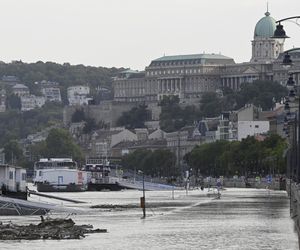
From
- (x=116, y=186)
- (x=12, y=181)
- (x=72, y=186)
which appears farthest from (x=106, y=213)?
(x=116, y=186)

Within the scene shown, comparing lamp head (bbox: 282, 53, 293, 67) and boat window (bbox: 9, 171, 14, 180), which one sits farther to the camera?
boat window (bbox: 9, 171, 14, 180)

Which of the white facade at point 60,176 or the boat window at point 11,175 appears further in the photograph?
the white facade at point 60,176

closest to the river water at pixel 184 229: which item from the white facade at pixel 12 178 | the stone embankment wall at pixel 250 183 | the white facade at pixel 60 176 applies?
the white facade at pixel 12 178

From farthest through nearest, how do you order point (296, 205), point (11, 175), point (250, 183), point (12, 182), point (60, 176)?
1. point (250, 183)
2. point (60, 176)
3. point (12, 182)
4. point (11, 175)
5. point (296, 205)

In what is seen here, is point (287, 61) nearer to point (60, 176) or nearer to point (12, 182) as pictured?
point (12, 182)

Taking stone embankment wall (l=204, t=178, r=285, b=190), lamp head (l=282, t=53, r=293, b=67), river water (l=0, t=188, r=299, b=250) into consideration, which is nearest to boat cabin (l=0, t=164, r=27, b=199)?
river water (l=0, t=188, r=299, b=250)

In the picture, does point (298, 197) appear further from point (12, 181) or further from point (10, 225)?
point (12, 181)

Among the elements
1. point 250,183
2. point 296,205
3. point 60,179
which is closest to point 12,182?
point 296,205

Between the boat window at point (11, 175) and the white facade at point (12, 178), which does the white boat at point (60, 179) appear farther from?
the boat window at point (11, 175)

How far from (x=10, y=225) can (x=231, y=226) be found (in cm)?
737

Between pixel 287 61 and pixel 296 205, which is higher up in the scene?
pixel 287 61

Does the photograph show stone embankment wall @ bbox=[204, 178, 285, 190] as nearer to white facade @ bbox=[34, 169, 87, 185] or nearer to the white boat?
the white boat

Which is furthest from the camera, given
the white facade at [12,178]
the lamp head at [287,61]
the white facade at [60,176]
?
the white facade at [60,176]

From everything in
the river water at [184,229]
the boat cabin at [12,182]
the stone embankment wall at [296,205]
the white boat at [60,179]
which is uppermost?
the white boat at [60,179]
